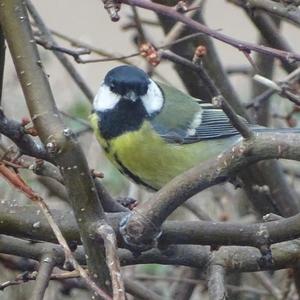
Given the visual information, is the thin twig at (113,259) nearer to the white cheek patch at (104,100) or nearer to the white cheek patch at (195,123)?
the white cheek patch at (104,100)

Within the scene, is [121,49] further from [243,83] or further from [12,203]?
[12,203]

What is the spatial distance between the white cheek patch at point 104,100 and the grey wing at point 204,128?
8.3 inches

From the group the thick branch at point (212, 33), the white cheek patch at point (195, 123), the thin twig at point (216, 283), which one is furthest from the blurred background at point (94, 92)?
the thin twig at point (216, 283)

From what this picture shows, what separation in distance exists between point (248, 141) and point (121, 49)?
134 inches

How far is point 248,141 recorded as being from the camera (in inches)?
54.6

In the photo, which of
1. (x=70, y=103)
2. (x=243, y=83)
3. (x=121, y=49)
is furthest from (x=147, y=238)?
(x=121, y=49)

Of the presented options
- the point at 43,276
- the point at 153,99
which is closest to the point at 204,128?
the point at 153,99

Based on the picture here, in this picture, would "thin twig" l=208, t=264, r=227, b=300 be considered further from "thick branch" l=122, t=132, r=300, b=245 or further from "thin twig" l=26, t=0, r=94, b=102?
"thin twig" l=26, t=0, r=94, b=102

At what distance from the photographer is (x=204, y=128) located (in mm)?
2811

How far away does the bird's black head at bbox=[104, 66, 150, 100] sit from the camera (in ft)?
8.03

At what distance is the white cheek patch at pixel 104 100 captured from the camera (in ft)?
8.41

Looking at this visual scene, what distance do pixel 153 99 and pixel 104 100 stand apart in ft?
0.52

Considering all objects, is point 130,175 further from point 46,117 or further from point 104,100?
point 46,117

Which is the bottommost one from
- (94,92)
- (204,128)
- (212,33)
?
(212,33)
